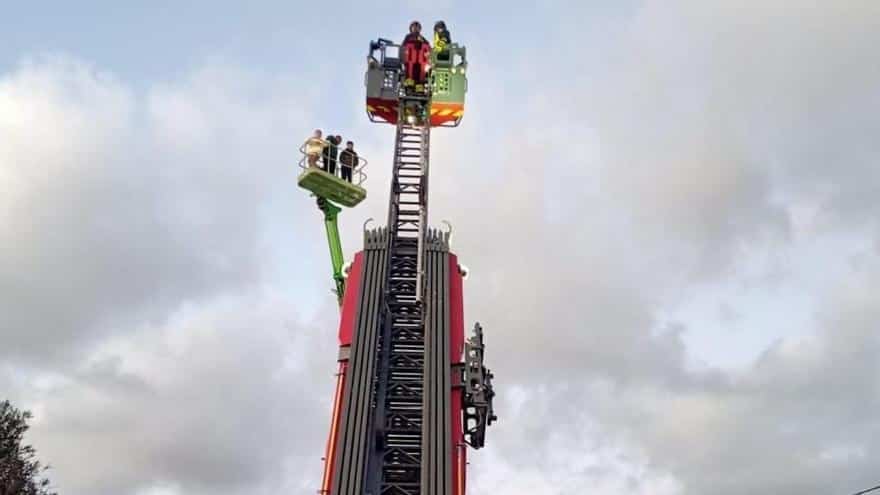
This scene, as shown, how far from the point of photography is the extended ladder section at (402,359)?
21.2 m

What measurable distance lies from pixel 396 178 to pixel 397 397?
318 inches

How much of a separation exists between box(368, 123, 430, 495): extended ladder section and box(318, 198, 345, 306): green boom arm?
409 centimetres

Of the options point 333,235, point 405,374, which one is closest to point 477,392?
point 405,374

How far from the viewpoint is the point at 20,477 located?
2503cm

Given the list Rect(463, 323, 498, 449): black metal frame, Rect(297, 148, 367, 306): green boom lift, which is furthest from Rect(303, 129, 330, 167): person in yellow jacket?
Rect(463, 323, 498, 449): black metal frame

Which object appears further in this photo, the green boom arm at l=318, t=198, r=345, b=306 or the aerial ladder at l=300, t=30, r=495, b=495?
the green boom arm at l=318, t=198, r=345, b=306

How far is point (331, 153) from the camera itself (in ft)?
97.7

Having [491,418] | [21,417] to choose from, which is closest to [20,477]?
[21,417]

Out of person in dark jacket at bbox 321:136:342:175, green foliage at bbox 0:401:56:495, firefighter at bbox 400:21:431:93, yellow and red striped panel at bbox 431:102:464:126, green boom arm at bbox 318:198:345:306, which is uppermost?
firefighter at bbox 400:21:431:93

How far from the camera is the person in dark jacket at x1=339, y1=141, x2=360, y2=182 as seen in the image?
30.2 m

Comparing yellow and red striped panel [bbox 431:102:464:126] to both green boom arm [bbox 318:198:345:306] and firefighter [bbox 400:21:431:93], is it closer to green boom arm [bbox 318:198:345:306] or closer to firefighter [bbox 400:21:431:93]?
firefighter [bbox 400:21:431:93]

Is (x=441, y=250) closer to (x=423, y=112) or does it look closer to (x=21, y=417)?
(x=423, y=112)

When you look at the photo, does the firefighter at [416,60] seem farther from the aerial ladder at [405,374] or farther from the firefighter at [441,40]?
the aerial ladder at [405,374]

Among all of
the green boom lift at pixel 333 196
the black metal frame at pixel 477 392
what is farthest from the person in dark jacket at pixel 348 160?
the black metal frame at pixel 477 392
